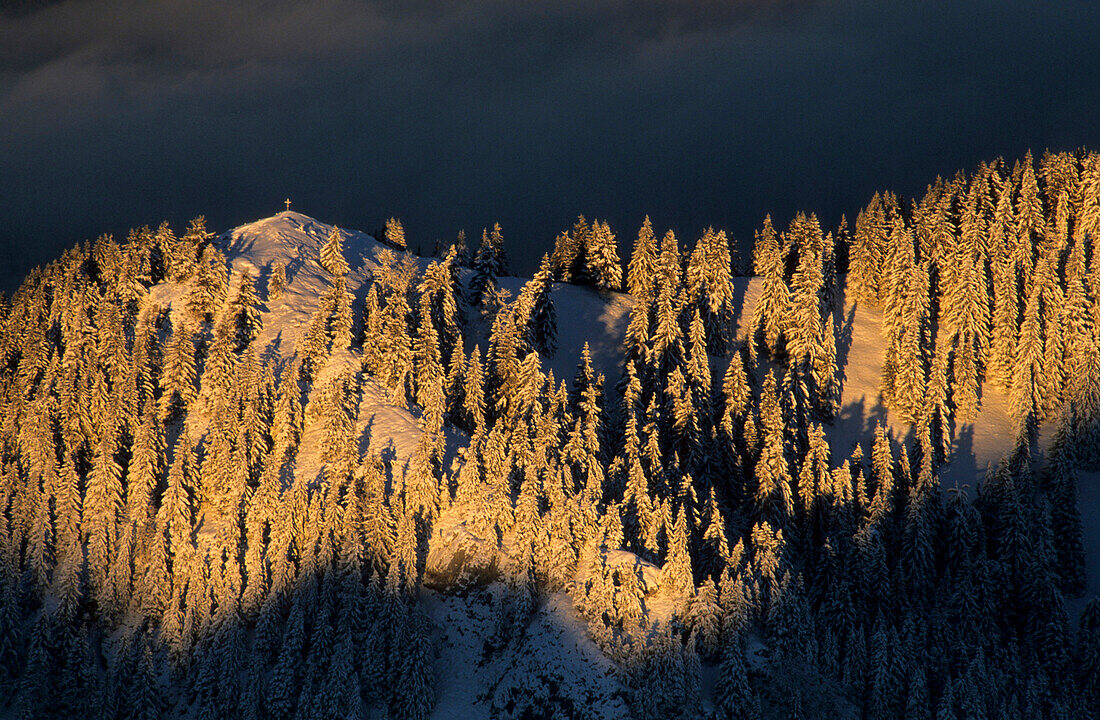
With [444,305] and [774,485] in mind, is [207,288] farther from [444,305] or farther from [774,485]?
[774,485]

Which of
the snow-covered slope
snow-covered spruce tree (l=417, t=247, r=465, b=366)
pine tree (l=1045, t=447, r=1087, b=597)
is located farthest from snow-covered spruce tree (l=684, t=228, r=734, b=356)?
pine tree (l=1045, t=447, r=1087, b=597)

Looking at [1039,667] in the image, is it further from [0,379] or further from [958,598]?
[0,379]

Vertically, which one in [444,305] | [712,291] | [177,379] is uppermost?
[712,291]

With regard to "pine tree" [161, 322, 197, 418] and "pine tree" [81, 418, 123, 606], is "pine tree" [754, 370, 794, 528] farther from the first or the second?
"pine tree" [81, 418, 123, 606]

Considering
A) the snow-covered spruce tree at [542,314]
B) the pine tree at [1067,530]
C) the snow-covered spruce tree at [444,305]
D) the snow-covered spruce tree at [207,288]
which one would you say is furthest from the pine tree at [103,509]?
the pine tree at [1067,530]

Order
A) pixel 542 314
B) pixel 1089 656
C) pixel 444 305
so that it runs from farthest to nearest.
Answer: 1. pixel 542 314
2. pixel 444 305
3. pixel 1089 656

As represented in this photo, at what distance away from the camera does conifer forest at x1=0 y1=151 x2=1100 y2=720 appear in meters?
60.0

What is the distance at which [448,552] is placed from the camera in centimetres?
6456

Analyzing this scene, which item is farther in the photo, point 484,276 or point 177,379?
point 484,276

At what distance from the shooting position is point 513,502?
66.5 m

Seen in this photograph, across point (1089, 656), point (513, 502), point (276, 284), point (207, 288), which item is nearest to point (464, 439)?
point (513, 502)

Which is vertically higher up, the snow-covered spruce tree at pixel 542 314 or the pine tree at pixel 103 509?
the snow-covered spruce tree at pixel 542 314

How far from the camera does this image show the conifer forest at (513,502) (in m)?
60.0

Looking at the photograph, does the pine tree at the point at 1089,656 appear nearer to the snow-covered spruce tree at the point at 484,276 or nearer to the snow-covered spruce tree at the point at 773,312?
the snow-covered spruce tree at the point at 773,312
